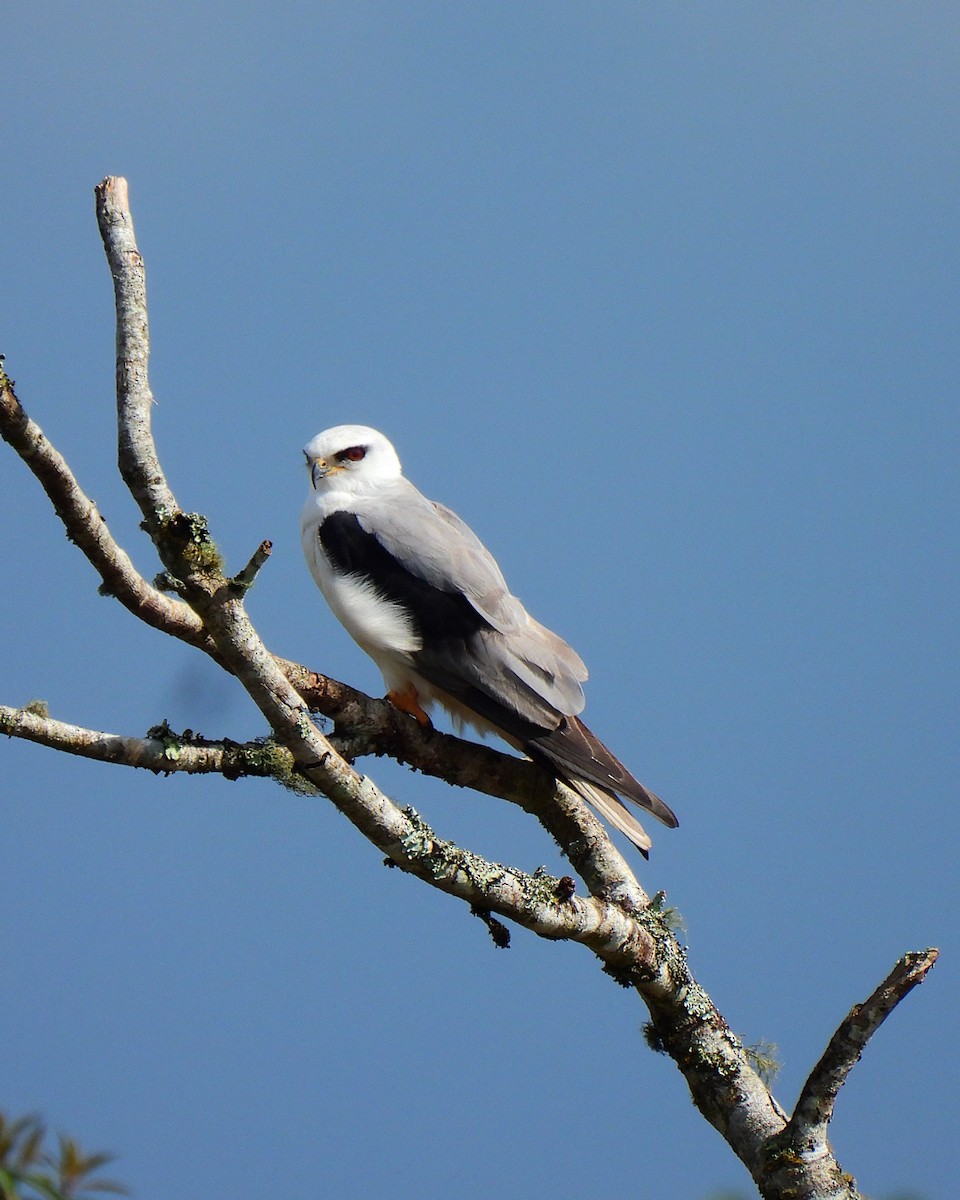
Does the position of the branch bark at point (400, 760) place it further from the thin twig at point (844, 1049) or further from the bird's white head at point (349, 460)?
the bird's white head at point (349, 460)

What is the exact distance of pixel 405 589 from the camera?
4957 mm

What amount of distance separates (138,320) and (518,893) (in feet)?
6.76

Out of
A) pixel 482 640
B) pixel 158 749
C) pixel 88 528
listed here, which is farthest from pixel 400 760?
pixel 88 528

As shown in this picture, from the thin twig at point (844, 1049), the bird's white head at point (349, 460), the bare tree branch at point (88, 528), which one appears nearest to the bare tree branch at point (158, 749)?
the bare tree branch at point (88, 528)

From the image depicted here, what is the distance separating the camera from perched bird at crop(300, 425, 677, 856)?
4660 mm

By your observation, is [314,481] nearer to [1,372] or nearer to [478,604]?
[478,604]

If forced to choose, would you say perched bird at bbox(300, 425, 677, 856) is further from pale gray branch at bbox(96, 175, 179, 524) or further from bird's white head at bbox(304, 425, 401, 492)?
pale gray branch at bbox(96, 175, 179, 524)

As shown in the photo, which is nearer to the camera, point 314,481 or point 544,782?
point 544,782

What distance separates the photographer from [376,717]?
14.5 ft

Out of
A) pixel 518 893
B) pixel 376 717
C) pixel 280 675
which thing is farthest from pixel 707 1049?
pixel 280 675

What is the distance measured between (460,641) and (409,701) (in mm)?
381

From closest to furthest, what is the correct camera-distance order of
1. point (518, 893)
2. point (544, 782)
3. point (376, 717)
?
point (518, 893) < point (376, 717) < point (544, 782)

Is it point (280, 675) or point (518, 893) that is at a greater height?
point (280, 675)

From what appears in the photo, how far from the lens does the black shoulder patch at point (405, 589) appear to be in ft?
16.1
